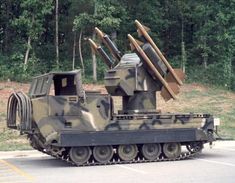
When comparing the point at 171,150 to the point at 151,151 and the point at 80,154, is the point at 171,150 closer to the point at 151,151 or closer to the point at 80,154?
the point at 151,151

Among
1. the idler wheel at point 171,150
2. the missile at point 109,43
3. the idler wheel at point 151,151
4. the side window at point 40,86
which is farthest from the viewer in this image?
the missile at point 109,43

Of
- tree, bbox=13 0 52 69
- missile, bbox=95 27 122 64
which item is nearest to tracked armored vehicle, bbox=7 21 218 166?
missile, bbox=95 27 122 64

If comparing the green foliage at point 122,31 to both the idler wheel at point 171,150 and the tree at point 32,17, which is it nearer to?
the tree at point 32,17

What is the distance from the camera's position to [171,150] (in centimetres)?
1622

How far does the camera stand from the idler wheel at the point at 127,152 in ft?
51.1

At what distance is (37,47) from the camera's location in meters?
39.8

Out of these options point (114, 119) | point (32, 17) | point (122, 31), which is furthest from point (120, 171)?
point (122, 31)

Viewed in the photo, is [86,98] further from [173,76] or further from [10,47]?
[10,47]

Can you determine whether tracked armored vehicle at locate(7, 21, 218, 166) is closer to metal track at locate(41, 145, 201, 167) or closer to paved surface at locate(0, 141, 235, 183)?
metal track at locate(41, 145, 201, 167)

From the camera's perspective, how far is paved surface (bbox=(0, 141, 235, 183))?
40.5 feet

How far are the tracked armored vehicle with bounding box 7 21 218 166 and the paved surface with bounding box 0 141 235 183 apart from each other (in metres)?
0.55

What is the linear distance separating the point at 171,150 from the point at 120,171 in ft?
9.37

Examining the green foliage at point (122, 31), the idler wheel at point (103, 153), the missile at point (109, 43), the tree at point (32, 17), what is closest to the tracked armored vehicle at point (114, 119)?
the idler wheel at point (103, 153)

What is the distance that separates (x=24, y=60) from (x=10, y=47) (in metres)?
3.60
